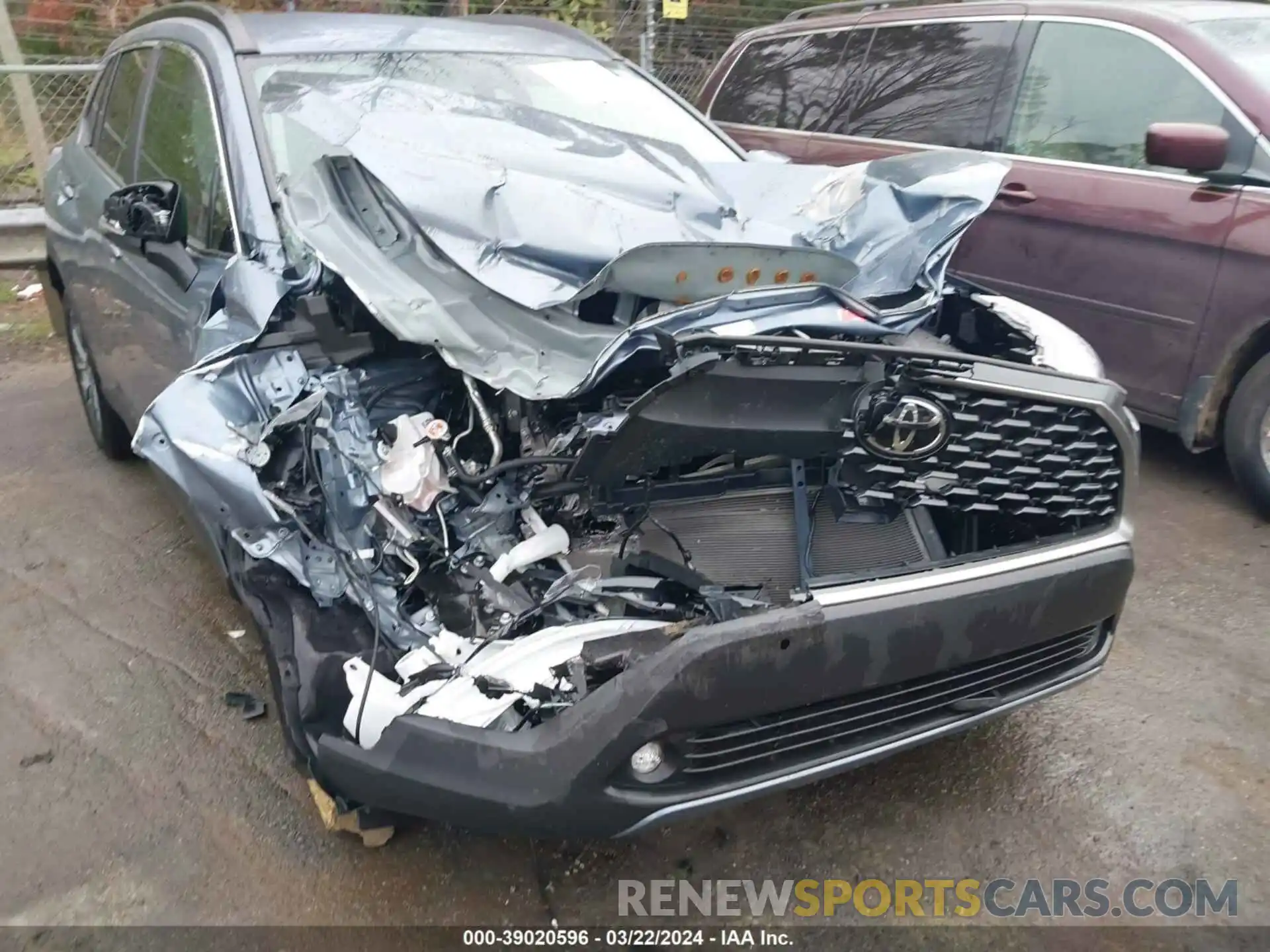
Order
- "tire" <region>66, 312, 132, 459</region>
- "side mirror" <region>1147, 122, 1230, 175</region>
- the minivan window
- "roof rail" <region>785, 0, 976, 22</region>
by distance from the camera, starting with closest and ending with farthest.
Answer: "side mirror" <region>1147, 122, 1230, 175</region>, the minivan window, "tire" <region>66, 312, 132, 459</region>, "roof rail" <region>785, 0, 976, 22</region>

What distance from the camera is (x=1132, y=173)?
157 inches

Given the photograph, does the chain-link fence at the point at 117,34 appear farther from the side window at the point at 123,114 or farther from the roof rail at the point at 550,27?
the roof rail at the point at 550,27

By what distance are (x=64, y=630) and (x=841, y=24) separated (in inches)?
183

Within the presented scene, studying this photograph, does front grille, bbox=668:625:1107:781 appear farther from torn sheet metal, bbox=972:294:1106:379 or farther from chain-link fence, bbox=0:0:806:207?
chain-link fence, bbox=0:0:806:207

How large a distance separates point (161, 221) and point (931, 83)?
11.6 feet

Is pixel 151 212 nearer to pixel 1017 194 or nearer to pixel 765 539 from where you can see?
pixel 765 539

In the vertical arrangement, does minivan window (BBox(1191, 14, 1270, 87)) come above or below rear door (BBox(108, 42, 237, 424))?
above

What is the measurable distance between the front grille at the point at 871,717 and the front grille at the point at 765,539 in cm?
29

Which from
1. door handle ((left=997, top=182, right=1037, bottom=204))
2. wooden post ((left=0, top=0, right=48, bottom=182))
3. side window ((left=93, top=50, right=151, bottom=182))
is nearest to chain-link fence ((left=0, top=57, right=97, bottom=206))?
wooden post ((left=0, top=0, right=48, bottom=182))

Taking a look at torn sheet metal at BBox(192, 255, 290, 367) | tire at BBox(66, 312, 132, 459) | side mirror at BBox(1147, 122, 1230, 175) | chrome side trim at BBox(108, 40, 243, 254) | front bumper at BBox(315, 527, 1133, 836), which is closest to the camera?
front bumper at BBox(315, 527, 1133, 836)

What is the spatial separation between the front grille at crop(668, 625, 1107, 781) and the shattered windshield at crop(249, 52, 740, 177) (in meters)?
1.82

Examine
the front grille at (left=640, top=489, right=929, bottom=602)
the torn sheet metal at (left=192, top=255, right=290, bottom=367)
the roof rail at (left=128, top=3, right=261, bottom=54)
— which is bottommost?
the front grille at (left=640, top=489, right=929, bottom=602)

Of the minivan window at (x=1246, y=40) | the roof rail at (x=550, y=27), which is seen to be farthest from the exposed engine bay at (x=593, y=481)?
the minivan window at (x=1246, y=40)

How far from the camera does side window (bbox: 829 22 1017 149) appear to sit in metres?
4.55
